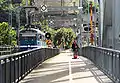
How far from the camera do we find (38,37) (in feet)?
144

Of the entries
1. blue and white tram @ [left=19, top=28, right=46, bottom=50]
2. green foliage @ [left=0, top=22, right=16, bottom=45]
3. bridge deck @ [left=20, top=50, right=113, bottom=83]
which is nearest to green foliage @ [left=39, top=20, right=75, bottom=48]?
green foliage @ [left=0, top=22, right=16, bottom=45]

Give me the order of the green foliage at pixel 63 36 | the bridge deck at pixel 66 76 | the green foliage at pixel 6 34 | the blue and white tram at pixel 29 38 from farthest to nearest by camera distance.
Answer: the green foliage at pixel 63 36 → the green foliage at pixel 6 34 → the blue and white tram at pixel 29 38 → the bridge deck at pixel 66 76

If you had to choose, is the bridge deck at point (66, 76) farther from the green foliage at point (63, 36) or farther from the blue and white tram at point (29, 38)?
the green foliage at point (63, 36)

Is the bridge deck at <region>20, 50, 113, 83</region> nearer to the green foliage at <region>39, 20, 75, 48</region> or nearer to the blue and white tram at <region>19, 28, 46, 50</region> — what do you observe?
the blue and white tram at <region>19, 28, 46, 50</region>

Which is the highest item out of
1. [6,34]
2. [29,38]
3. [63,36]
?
[6,34]

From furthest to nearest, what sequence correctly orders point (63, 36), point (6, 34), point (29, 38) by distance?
point (63, 36), point (6, 34), point (29, 38)

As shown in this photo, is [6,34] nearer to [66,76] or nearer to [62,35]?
[62,35]

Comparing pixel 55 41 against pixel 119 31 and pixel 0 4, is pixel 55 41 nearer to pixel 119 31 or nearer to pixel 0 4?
pixel 0 4

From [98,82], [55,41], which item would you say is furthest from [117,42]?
[55,41]

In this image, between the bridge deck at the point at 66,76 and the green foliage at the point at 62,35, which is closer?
the bridge deck at the point at 66,76

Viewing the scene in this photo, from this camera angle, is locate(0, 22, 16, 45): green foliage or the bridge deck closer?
the bridge deck

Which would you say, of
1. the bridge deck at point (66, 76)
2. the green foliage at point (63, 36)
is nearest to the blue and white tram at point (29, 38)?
the bridge deck at point (66, 76)

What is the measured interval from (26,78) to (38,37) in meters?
27.5

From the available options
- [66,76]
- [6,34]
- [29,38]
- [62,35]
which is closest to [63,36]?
[62,35]
